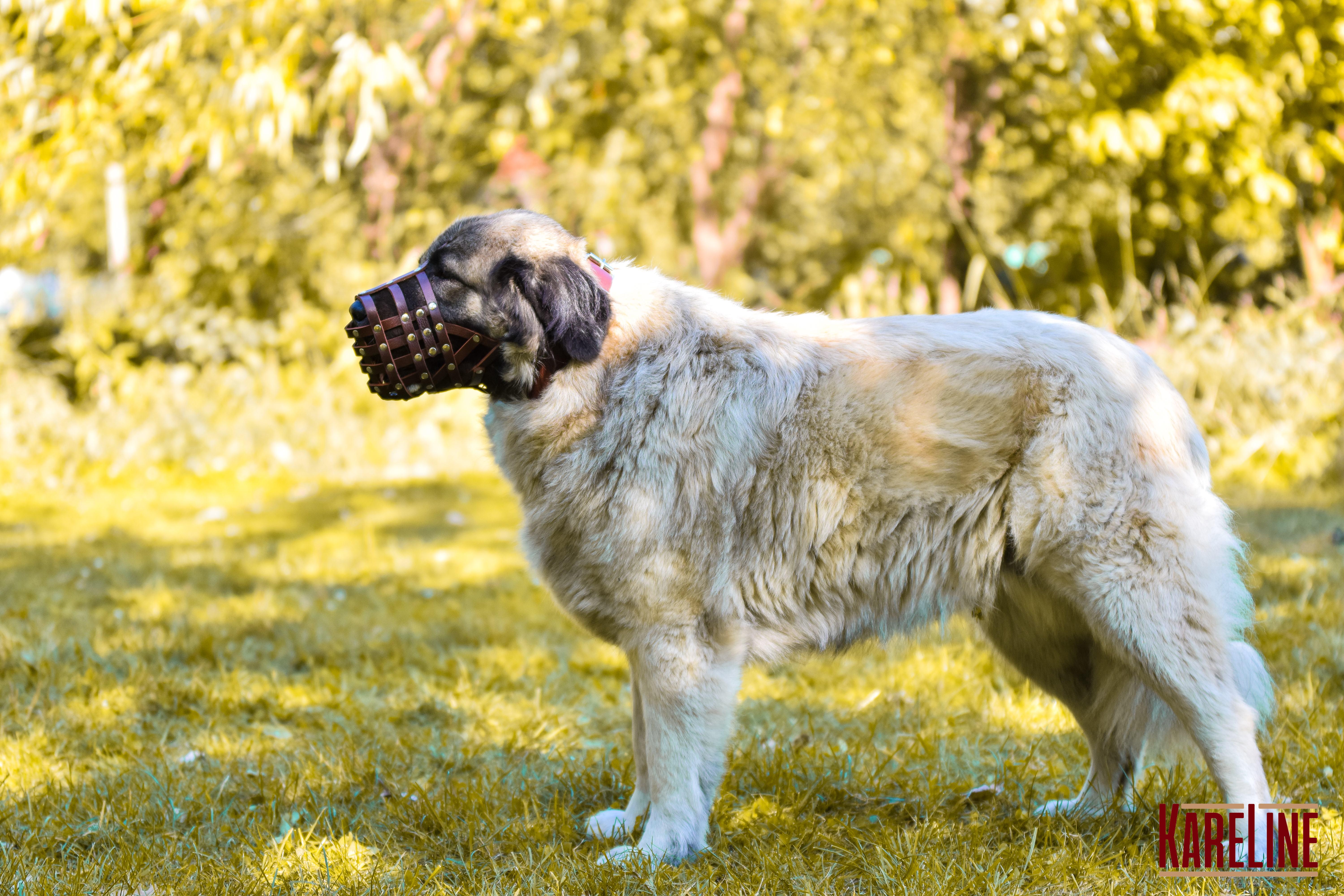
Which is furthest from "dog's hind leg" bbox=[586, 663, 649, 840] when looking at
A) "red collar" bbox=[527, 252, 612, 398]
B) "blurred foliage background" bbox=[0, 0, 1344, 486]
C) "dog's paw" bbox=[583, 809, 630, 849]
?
"blurred foliage background" bbox=[0, 0, 1344, 486]

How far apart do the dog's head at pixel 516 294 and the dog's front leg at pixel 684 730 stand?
724mm

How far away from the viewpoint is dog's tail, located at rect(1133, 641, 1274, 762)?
2428mm

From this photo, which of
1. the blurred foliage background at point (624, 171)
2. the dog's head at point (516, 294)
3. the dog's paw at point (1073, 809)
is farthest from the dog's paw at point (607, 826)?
the blurred foliage background at point (624, 171)

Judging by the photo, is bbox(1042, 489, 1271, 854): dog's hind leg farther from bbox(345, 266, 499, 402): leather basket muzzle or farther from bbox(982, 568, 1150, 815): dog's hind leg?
bbox(345, 266, 499, 402): leather basket muzzle

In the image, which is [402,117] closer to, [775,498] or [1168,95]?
[1168,95]

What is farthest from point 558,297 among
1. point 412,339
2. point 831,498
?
point 831,498

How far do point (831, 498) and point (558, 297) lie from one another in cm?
79

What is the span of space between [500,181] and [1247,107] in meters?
7.85

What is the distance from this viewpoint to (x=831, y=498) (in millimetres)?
2535

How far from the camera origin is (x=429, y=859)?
254 centimetres

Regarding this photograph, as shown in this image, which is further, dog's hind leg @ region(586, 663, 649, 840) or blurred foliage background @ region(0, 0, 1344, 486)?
blurred foliage background @ region(0, 0, 1344, 486)
